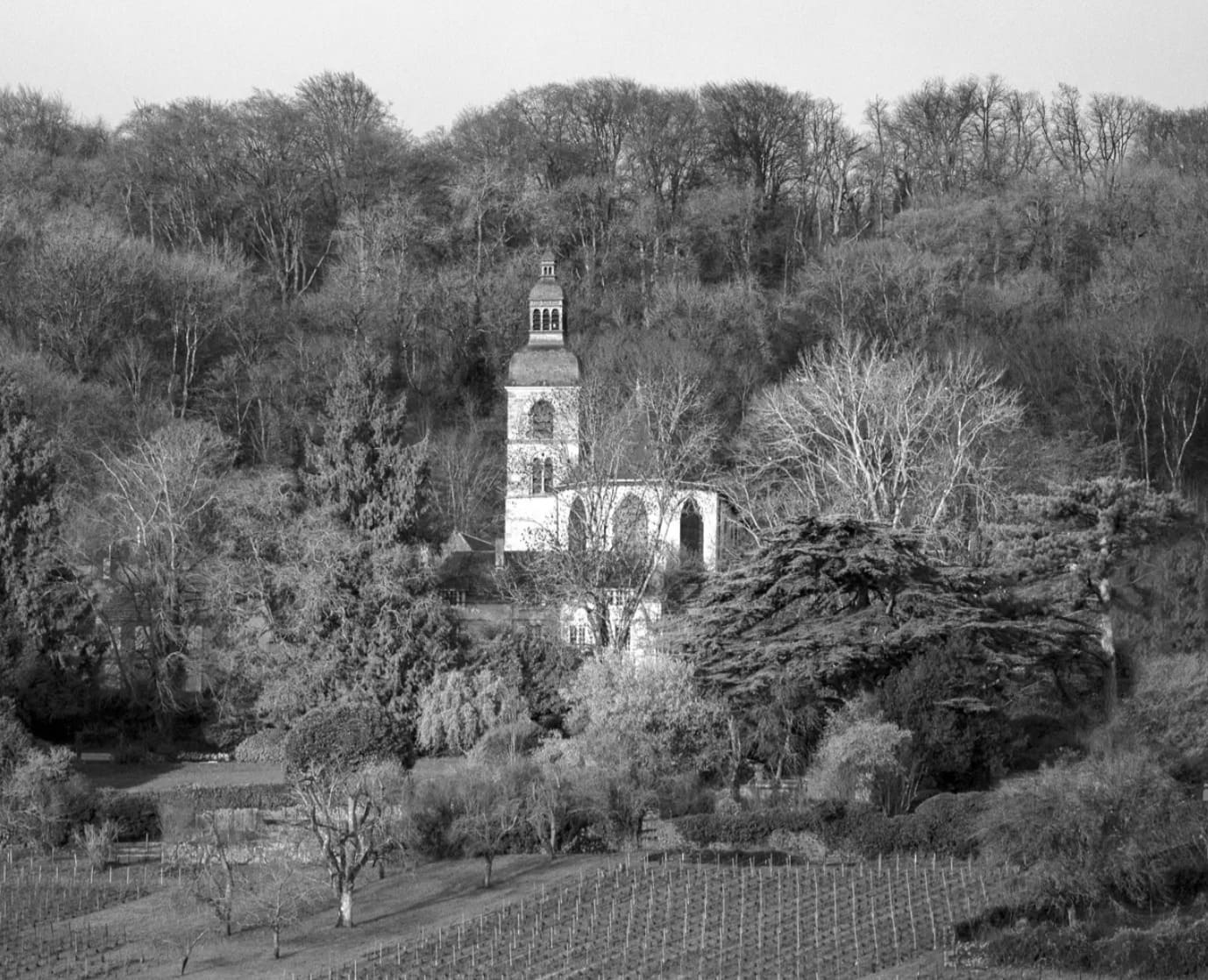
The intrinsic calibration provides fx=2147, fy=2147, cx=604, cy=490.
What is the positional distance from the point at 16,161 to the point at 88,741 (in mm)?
42368

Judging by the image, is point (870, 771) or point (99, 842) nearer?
point (99, 842)

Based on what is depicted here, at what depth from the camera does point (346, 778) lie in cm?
3978

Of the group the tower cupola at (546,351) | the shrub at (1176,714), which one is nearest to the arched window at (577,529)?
the tower cupola at (546,351)

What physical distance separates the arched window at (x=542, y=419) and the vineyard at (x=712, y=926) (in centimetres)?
2229

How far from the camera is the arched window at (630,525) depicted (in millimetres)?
50000

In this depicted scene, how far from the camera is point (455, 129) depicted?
302ft

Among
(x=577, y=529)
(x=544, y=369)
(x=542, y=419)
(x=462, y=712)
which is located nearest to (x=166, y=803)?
(x=462, y=712)

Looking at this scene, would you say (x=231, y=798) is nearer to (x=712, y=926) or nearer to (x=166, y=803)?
(x=166, y=803)

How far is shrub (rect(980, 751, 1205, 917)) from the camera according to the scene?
1181 inches

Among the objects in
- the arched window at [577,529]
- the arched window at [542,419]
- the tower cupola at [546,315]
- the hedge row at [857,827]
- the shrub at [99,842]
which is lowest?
the shrub at [99,842]

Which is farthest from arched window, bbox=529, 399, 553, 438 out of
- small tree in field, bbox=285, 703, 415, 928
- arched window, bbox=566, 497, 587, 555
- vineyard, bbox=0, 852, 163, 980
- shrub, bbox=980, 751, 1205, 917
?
shrub, bbox=980, 751, 1205, 917

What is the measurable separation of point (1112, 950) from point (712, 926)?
5.90m

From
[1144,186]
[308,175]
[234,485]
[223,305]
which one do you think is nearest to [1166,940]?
[234,485]

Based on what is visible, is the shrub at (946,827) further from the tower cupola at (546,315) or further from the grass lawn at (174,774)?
the tower cupola at (546,315)
